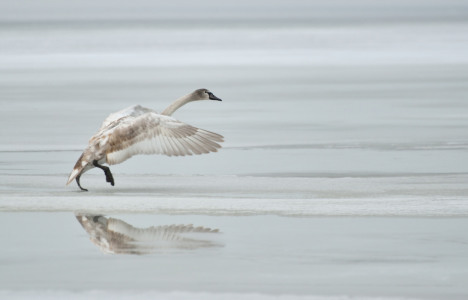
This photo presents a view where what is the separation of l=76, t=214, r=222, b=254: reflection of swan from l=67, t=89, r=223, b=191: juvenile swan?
5.02ft

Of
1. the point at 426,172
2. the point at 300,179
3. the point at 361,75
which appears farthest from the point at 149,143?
the point at 361,75

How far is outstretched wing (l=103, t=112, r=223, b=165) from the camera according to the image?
9.55 metres

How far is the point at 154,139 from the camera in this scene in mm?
9648

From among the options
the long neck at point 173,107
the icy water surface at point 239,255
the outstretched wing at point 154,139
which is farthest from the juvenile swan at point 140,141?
the icy water surface at point 239,255

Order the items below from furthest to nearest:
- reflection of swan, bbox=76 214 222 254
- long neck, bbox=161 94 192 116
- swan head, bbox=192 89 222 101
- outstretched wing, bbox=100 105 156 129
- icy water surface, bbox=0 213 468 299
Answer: swan head, bbox=192 89 222 101
long neck, bbox=161 94 192 116
outstretched wing, bbox=100 105 156 129
reflection of swan, bbox=76 214 222 254
icy water surface, bbox=0 213 468 299

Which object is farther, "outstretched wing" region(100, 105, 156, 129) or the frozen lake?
"outstretched wing" region(100, 105, 156, 129)

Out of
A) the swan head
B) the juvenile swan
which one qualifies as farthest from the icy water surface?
the swan head

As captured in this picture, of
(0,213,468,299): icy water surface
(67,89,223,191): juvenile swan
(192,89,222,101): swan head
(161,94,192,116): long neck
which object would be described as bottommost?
(0,213,468,299): icy water surface

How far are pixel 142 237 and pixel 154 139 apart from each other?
7.49 ft

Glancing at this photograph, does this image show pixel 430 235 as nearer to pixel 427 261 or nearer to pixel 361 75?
pixel 427 261

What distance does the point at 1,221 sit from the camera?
8094 millimetres

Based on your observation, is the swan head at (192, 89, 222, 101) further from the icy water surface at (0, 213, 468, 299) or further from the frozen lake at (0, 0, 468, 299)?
the icy water surface at (0, 213, 468, 299)

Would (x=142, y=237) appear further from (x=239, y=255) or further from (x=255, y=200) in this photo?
(x=255, y=200)

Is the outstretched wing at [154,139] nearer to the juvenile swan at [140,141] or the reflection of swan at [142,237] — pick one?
the juvenile swan at [140,141]
